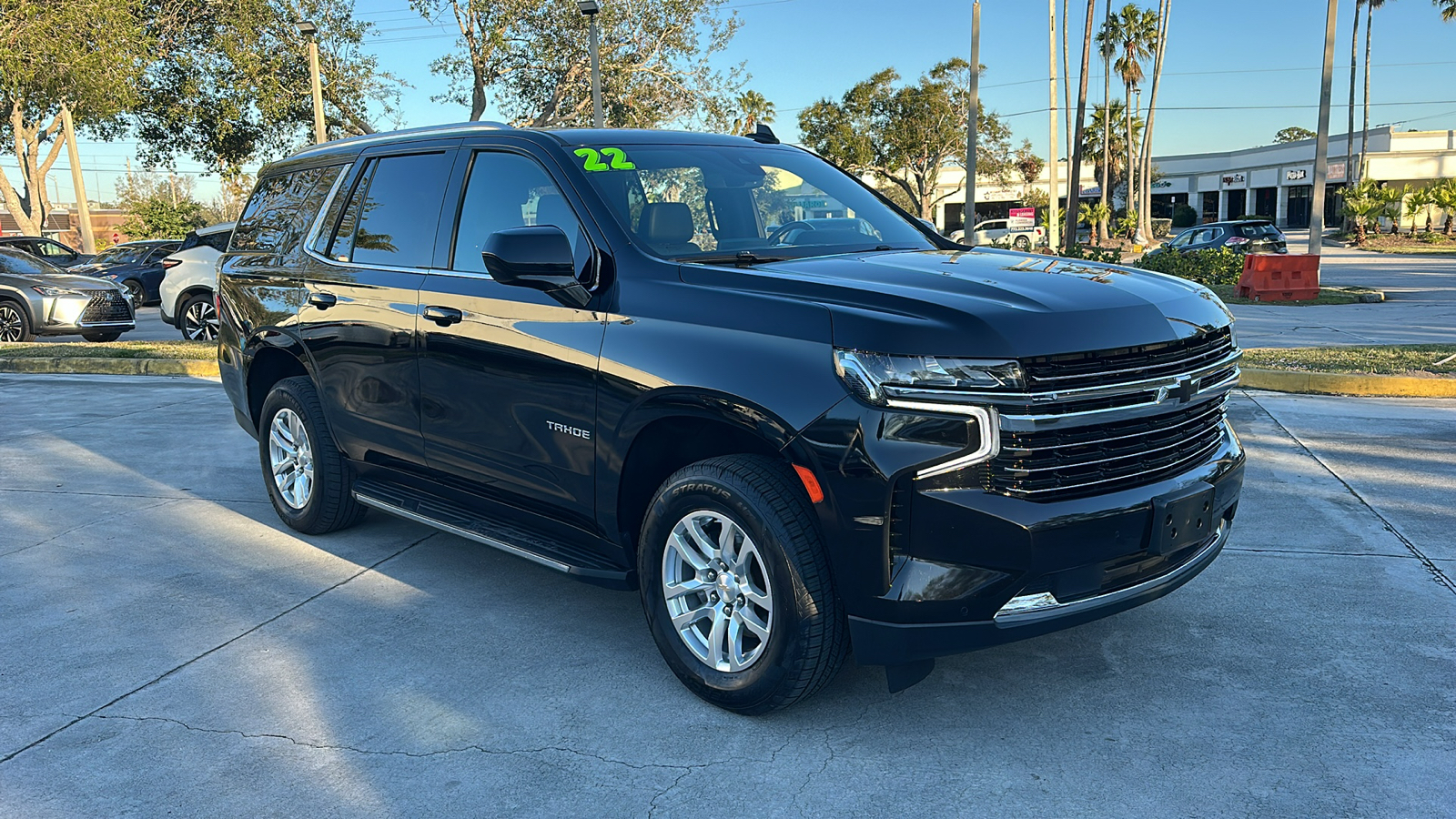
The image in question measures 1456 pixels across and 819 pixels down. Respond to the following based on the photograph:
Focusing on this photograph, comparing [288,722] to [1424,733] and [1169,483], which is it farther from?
[1424,733]

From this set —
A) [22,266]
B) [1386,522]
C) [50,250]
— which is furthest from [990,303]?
[50,250]

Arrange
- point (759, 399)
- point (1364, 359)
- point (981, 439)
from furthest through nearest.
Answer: point (1364, 359) → point (759, 399) → point (981, 439)

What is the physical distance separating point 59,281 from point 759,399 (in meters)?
16.8

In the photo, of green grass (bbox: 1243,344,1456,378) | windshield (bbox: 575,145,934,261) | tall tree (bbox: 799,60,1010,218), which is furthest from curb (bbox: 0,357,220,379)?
tall tree (bbox: 799,60,1010,218)

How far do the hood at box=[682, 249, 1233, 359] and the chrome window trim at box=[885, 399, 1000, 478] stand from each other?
16 cm

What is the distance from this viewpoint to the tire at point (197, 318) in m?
15.8

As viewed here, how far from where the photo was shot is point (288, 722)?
369 centimetres

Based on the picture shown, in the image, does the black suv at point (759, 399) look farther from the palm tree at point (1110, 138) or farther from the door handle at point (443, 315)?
the palm tree at point (1110, 138)

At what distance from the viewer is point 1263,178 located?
74375mm

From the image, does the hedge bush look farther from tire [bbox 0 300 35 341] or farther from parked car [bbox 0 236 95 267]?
parked car [bbox 0 236 95 267]

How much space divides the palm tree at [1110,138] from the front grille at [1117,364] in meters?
66.1

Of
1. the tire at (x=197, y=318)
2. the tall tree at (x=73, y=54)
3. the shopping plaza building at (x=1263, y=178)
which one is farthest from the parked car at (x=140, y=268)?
the shopping plaza building at (x=1263, y=178)

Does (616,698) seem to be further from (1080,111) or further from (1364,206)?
(1364,206)

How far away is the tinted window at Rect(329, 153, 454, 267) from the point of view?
16.0 feet
